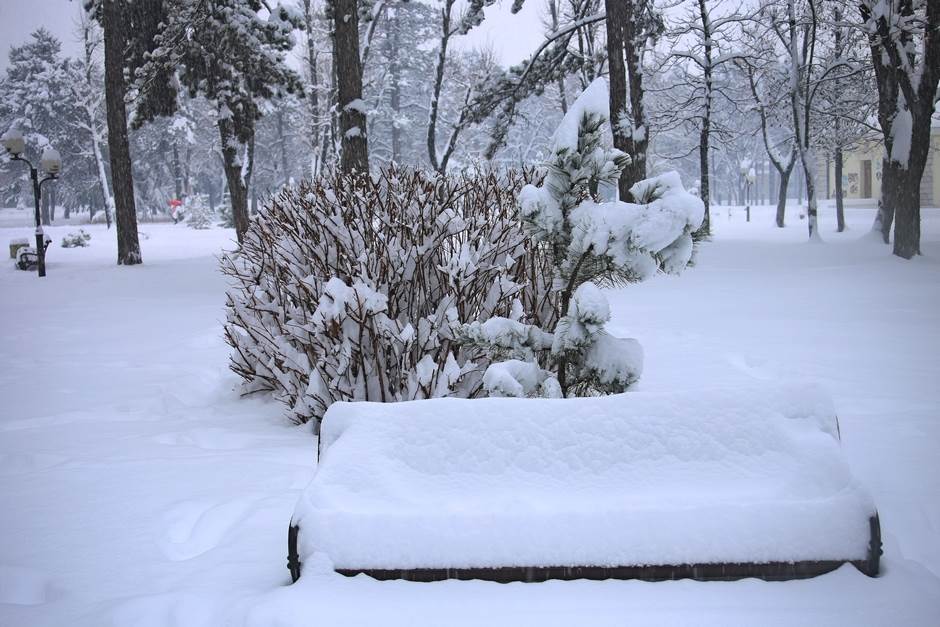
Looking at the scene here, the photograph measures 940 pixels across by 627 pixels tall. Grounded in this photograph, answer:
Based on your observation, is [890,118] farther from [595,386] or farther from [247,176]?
[247,176]

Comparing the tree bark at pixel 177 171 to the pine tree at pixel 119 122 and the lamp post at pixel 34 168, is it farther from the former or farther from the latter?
the pine tree at pixel 119 122

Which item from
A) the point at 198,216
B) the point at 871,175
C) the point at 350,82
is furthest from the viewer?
the point at 871,175

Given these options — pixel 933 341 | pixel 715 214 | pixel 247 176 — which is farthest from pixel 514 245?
pixel 715 214

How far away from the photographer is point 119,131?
1803cm

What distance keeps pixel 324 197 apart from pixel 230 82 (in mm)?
13393

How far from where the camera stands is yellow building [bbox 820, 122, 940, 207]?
36.8 metres

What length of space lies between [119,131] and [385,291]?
17.0 m

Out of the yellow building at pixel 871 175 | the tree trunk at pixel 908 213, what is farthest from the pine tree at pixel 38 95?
the yellow building at pixel 871 175

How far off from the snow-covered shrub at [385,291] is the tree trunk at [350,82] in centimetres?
592

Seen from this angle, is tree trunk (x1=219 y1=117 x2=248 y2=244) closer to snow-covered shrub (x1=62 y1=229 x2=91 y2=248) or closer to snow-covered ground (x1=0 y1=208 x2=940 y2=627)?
snow-covered ground (x1=0 y1=208 x2=940 y2=627)

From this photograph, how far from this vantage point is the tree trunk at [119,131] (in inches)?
681

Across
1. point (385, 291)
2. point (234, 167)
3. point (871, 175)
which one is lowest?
point (385, 291)

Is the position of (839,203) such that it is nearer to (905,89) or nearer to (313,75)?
(905,89)

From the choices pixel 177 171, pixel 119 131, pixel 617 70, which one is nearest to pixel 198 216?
pixel 177 171
